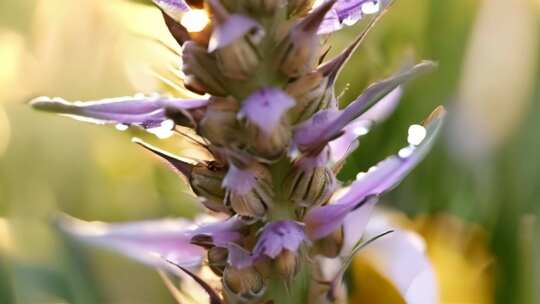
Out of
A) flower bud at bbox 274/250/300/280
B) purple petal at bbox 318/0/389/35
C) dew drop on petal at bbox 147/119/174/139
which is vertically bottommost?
flower bud at bbox 274/250/300/280

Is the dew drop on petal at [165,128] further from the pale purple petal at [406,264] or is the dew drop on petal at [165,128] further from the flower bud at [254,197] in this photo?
the pale purple petal at [406,264]

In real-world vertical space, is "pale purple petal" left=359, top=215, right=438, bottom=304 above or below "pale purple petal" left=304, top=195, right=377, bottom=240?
below

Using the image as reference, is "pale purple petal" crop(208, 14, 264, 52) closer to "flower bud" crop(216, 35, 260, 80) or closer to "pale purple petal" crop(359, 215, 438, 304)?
"flower bud" crop(216, 35, 260, 80)

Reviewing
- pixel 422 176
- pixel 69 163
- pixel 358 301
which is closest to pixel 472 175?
pixel 422 176

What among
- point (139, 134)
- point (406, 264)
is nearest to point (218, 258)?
point (406, 264)

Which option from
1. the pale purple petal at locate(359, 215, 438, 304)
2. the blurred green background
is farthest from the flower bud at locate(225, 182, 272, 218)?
the blurred green background

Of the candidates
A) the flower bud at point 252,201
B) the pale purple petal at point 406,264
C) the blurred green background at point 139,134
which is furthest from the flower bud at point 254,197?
the blurred green background at point 139,134

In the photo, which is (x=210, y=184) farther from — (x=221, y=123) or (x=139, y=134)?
(x=139, y=134)
